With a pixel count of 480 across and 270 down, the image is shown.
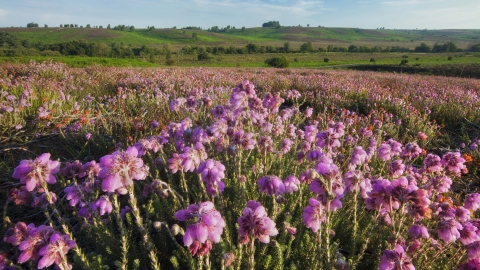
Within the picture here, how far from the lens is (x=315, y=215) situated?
167cm

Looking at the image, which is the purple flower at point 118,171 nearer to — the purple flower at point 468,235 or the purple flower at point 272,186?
the purple flower at point 272,186

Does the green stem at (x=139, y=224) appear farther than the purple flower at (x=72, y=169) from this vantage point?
No

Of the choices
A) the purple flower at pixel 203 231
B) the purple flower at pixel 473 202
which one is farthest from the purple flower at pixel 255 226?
the purple flower at pixel 473 202

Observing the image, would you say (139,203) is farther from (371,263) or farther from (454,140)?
(454,140)

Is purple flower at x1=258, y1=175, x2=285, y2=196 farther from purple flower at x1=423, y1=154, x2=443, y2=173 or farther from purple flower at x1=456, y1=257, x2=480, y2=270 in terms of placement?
purple flower at x1=423, y1=154, x2=443, y2=173

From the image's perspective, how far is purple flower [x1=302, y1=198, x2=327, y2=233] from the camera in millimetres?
1656

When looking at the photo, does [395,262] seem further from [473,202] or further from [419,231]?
[473,202]

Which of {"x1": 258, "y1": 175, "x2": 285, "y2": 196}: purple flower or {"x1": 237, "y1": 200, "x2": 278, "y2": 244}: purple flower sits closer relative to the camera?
{"x1": 237, "y1": 200, "x2": 278, "y2": 244}: purple flower

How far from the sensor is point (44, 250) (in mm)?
1540

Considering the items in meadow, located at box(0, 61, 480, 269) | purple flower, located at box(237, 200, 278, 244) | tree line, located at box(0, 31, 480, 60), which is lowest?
meadow, located at box(0, 61, 480, 269)

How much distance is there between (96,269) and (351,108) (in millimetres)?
8799

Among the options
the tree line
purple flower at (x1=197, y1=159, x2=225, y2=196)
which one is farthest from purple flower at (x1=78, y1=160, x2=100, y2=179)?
the tree line

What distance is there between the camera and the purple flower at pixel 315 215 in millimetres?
1656

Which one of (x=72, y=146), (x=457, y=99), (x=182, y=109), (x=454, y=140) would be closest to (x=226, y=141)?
(x=182, y=109)
